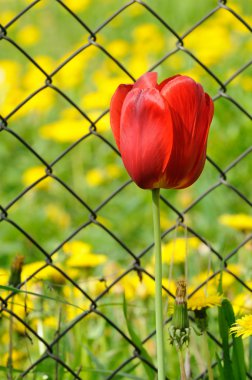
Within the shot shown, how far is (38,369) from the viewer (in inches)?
67.2

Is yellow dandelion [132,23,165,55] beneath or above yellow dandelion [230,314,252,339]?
above

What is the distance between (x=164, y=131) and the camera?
1.21 meters

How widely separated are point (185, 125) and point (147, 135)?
1.7 inches

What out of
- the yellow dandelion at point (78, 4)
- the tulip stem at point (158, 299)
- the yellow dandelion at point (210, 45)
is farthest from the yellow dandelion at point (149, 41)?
the tulip stem at point (158, 299)

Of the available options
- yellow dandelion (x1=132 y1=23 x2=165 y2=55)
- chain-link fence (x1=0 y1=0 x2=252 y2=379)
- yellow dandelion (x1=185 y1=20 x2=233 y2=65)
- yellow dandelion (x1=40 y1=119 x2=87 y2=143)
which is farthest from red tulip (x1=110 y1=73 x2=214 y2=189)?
yellow dandelion (x1=132 y1=23 x2=165 y2=55)

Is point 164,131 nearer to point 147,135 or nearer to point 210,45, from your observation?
point 147,135

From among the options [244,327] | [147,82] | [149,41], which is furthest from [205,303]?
[149,41]

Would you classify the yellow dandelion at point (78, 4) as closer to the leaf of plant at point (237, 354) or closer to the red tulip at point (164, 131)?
the leaf of plant at point (237, 354)

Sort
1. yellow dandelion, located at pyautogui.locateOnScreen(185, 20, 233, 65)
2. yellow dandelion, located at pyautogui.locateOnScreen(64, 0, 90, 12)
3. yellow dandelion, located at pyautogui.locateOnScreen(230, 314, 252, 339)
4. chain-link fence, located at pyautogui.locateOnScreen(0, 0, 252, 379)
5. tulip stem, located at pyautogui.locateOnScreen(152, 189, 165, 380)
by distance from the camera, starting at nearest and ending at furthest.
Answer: tulip stem, located at pyautogui.locateOnScreen(152, 189, 165, 380) < yellow dandelion, located at pyautogui.locateOnScreen(230, 314, 252, 339) < chain-link fence, located at pyautogui.locateOnScreen(0, 0, 252, 379) < yellow dandelion, located at pyautogui.locateOnScreen(185, 20, 233, 65) < yellow dandelion, located at pyautogui.locateOnScreen(64, 0, 90, 12)

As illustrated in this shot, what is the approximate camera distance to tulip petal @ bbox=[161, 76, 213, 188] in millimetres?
1214

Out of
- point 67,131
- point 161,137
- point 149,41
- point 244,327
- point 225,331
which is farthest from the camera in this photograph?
point 149,41

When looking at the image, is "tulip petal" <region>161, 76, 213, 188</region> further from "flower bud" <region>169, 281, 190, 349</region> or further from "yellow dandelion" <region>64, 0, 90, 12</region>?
"yellow dandelion" <region>64, 0, 90, 12</region>

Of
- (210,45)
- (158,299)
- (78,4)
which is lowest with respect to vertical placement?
(158,299)

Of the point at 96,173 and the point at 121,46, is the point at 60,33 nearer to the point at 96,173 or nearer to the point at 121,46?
the point at 121,46
